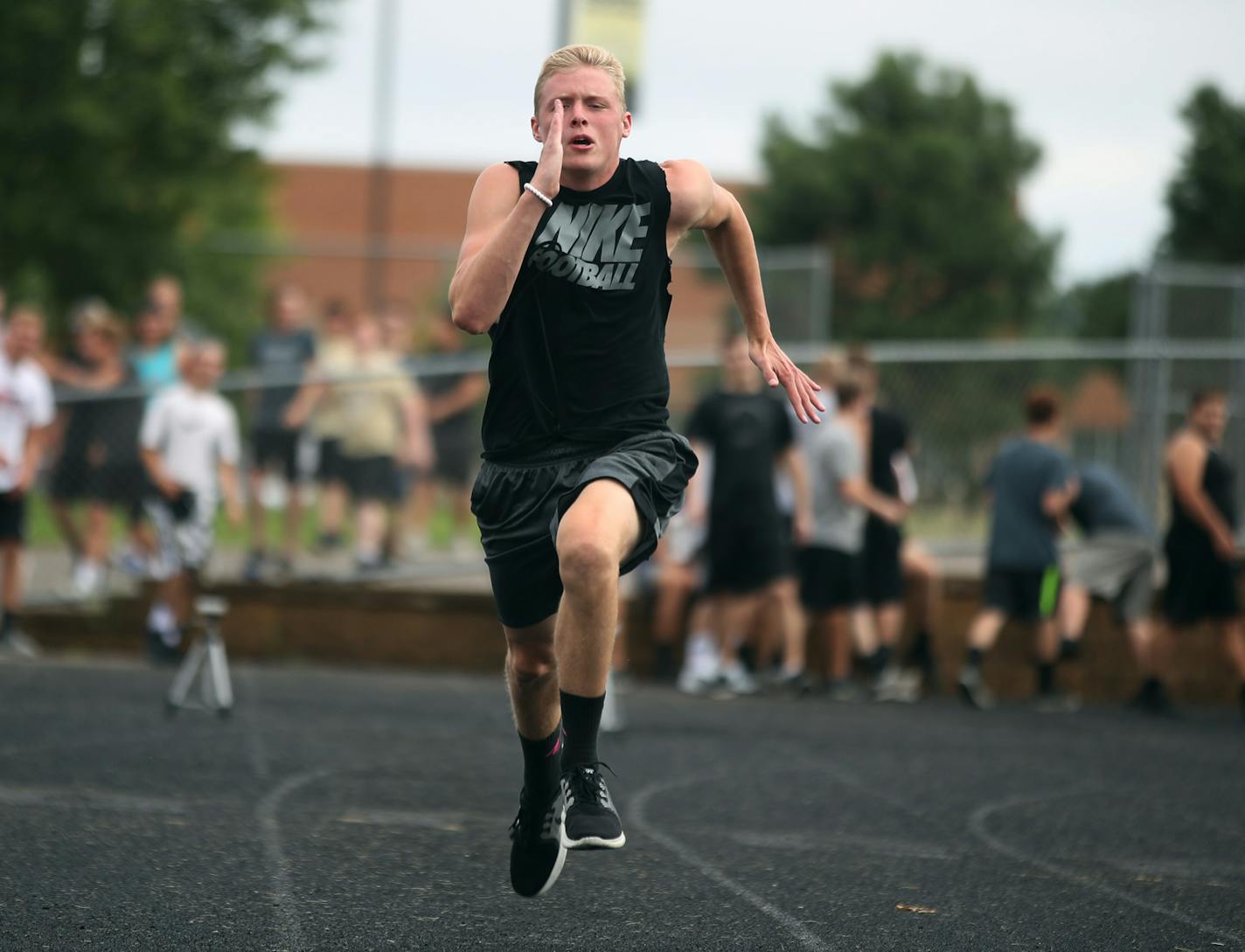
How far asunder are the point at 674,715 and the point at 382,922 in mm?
5753

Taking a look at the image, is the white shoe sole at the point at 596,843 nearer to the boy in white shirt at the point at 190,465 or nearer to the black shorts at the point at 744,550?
the black shorts at the point at 744,550

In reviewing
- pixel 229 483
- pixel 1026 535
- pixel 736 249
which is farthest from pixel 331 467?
pixel 736 249

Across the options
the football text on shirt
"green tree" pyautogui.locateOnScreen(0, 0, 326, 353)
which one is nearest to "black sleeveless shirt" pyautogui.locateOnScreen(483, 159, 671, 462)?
the football text on shirt

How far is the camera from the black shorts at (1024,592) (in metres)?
11.8

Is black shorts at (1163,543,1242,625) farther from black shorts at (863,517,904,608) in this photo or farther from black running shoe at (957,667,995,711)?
black shorts at (863,517,904,608)

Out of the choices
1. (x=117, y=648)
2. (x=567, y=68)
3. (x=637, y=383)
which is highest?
(x=567, y=68)

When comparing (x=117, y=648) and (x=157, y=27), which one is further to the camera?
(x=157, y=27)

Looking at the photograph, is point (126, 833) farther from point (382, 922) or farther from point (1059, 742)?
point (1059, 742)

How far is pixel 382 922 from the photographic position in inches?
197

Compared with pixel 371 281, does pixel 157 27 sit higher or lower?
higher

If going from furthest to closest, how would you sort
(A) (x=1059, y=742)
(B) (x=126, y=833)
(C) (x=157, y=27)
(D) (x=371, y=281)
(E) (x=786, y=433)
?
(D) (x=371, y=281) → (C) (x=157, y=27) → (E) (x=786, y=433) → (A) (x=1059, y=742) → (B) (x=126, y=833)

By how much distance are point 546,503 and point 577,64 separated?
3.85 feet

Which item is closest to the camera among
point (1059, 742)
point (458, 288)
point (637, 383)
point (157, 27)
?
point (458, 288)

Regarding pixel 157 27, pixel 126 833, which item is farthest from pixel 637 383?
pixel 157 27
